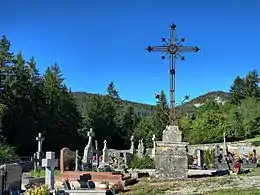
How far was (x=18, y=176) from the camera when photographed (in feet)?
54.0

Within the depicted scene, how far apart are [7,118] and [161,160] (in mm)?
35529

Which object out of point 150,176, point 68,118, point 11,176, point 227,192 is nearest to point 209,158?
point 150,176

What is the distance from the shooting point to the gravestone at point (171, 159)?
21297 millimetres

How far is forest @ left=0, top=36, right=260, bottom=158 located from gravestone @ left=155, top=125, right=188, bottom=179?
16.4 m

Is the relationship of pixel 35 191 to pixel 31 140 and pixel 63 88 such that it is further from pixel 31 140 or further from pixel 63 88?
pixel 63 88

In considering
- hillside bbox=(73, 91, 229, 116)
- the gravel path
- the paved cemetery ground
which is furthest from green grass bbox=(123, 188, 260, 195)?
hillside bbox=(73, 91, 229, 116)

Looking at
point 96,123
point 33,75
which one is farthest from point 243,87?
point 33,75

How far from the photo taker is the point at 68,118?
61.3 metres

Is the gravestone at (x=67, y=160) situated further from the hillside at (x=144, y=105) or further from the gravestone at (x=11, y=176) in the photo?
the hillside at (x=144, y=105)

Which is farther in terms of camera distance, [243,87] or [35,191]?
[243,87]

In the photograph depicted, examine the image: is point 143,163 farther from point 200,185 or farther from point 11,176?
point 11,176

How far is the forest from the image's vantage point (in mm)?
54281

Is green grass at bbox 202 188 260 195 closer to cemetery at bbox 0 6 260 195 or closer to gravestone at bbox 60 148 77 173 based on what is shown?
cemetery at bbox 0 6 260 195

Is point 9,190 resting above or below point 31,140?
below
